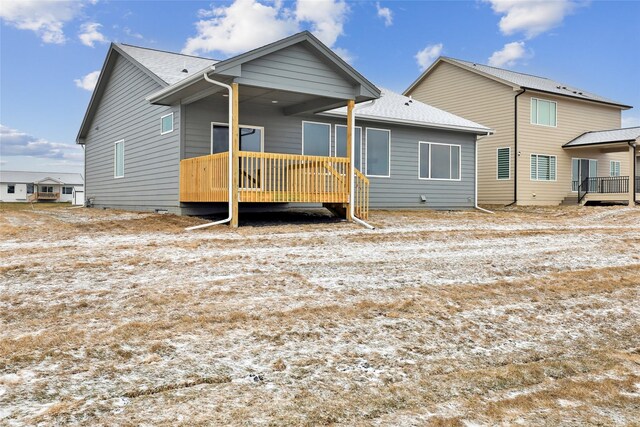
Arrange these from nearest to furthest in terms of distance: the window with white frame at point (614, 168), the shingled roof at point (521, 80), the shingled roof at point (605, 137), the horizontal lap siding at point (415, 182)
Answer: the horizontal lap siding at point (415, 182), the shingled roof at point (605, 137), the shingled roof at point (521, 80), the window with white frame at point (614, 168)

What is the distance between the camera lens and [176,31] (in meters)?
18.1

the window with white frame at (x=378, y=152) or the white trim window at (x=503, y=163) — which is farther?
the white trim window at (x=503, y=163)

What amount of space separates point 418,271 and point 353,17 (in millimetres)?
15913

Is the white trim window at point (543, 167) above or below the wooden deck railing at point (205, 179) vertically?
above

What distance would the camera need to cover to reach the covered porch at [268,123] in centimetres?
1083

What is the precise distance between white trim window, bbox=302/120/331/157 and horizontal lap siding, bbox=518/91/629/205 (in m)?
10.3

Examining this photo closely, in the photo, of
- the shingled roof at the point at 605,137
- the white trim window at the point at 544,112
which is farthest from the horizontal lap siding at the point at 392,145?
the shingled roof at the point at 605,137

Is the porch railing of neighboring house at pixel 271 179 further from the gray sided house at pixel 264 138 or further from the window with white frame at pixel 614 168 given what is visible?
the window with white frame at pixel 614 168

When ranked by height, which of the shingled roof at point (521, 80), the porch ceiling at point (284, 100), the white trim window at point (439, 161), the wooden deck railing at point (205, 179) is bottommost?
the wooden deck railing at point (205, 179)

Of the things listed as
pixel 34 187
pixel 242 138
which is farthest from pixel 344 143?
pixel 34 187

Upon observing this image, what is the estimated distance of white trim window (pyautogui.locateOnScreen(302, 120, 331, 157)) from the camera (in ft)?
49.3

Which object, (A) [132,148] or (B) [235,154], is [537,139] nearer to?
(B) [235,154]

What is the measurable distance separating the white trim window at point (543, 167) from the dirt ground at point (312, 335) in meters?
14.6

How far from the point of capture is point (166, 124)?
13.8 m
